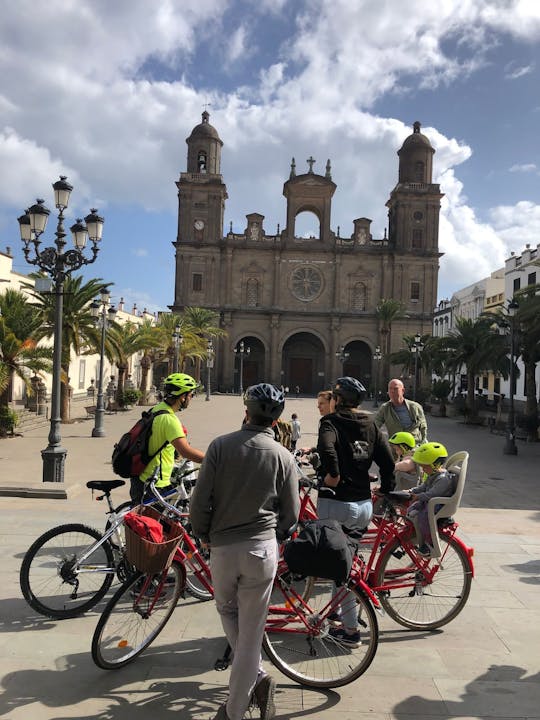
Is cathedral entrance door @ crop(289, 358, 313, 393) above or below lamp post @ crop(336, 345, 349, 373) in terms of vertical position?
below

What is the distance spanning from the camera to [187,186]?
54.2m

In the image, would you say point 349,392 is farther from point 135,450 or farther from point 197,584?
point 197,584

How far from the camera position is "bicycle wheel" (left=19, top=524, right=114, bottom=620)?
14.5ft

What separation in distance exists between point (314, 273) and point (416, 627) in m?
52.1

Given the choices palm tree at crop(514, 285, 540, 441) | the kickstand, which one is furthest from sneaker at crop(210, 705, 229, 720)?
palm tree at crop(514, 285, 540, 441)

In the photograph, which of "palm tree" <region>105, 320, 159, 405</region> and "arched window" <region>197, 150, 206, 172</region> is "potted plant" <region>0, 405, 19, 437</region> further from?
"arched window" <region>197, 150, 206, 172</region>

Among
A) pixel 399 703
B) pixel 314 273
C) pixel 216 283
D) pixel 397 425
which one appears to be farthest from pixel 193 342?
pixel 399 703

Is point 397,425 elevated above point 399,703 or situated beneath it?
elevated above

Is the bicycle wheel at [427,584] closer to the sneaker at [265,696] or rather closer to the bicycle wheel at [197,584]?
the bicycle wheel at [197,584]

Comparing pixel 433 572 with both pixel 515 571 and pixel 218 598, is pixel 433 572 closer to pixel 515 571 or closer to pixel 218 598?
pixel 515 571

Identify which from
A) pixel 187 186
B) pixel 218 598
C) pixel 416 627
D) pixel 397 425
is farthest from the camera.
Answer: pixel 187 186

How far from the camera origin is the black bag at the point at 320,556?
3332 mm

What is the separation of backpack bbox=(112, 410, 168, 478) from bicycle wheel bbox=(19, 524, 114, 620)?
1.78ft

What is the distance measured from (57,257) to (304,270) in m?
45.2
